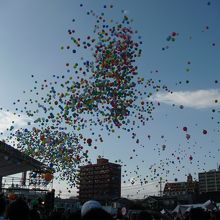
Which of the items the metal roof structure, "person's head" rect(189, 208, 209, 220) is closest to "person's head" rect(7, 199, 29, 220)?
"person's head" rect(189, 208, 209, 220)

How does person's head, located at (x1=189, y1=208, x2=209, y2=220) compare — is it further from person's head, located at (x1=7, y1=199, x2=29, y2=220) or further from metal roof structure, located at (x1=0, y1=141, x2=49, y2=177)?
metal roof structure, located at (x1=0, y1=141, x2=49, y2=177)

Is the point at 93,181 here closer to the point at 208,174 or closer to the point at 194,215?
the point at 208,174

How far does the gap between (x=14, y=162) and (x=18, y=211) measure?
23.8 meters

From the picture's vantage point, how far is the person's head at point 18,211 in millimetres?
4250

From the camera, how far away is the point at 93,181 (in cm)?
13462

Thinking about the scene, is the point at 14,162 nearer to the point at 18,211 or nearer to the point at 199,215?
the point at 199,215

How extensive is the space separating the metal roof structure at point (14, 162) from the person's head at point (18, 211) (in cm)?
1933

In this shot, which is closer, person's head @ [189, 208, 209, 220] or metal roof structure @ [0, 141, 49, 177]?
person's head @ [189, 208, 209, 220]

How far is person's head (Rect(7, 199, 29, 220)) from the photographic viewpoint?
4250 mm

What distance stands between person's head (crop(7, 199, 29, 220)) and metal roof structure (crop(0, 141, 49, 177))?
19330 mm

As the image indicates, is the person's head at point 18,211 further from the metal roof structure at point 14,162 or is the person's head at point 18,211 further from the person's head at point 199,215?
the metal roof structure at point 14,162

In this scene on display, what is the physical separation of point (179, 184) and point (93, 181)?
44.7 m

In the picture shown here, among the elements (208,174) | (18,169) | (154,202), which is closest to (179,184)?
(208,174)

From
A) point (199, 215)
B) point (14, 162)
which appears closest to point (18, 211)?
point (199, 215)
